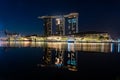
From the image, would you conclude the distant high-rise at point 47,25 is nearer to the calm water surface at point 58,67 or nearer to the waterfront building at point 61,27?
the waterfront building at point 61,27

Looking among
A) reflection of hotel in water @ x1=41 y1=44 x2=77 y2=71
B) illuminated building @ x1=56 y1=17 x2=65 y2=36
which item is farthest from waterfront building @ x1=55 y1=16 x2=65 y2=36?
reflection of hotel in water @ x1=41 y1=44 x2=77 y2=71

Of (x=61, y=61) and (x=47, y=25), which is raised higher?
(x=47, y=25)

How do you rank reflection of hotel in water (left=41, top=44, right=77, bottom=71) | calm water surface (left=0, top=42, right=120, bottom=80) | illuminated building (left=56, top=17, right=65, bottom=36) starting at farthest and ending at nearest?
illuminated building (left=56, top=17, right=65, bottom=36) < reflection of hotel in water (left=41, top=44, right=77, bottom=71) < calm water surface (left=0, top=42, right=120, bottom=80)

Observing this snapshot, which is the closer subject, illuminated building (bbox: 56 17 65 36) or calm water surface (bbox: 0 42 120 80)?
calm water surface (bbox: 0 42 120 80)

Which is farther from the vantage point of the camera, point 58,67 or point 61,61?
point 61,61

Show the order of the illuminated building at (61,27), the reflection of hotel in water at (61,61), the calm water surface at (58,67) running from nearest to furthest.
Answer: the calm water surface at (58,67) → the reflection of hotel in water at (61,61) → the illuminated building at (61,27)

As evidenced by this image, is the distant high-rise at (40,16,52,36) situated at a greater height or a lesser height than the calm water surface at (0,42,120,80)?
greater

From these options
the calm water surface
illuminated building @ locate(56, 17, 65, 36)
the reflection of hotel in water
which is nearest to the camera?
the calm water surface

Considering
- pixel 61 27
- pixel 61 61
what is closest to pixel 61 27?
pixel 61 27

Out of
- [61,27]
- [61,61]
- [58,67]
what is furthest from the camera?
[61,27]


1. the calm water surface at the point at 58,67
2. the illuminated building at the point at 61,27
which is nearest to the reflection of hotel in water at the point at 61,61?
the calm water surface at the point at 58,67

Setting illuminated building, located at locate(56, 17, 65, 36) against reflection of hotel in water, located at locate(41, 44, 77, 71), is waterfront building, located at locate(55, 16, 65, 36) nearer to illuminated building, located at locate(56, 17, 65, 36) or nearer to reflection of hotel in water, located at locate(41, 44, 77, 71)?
illuminated building, located at locate(56, 17, 65, 36)

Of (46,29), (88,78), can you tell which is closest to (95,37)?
(46,29)

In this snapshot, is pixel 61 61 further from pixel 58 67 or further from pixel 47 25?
pixel 47 25
